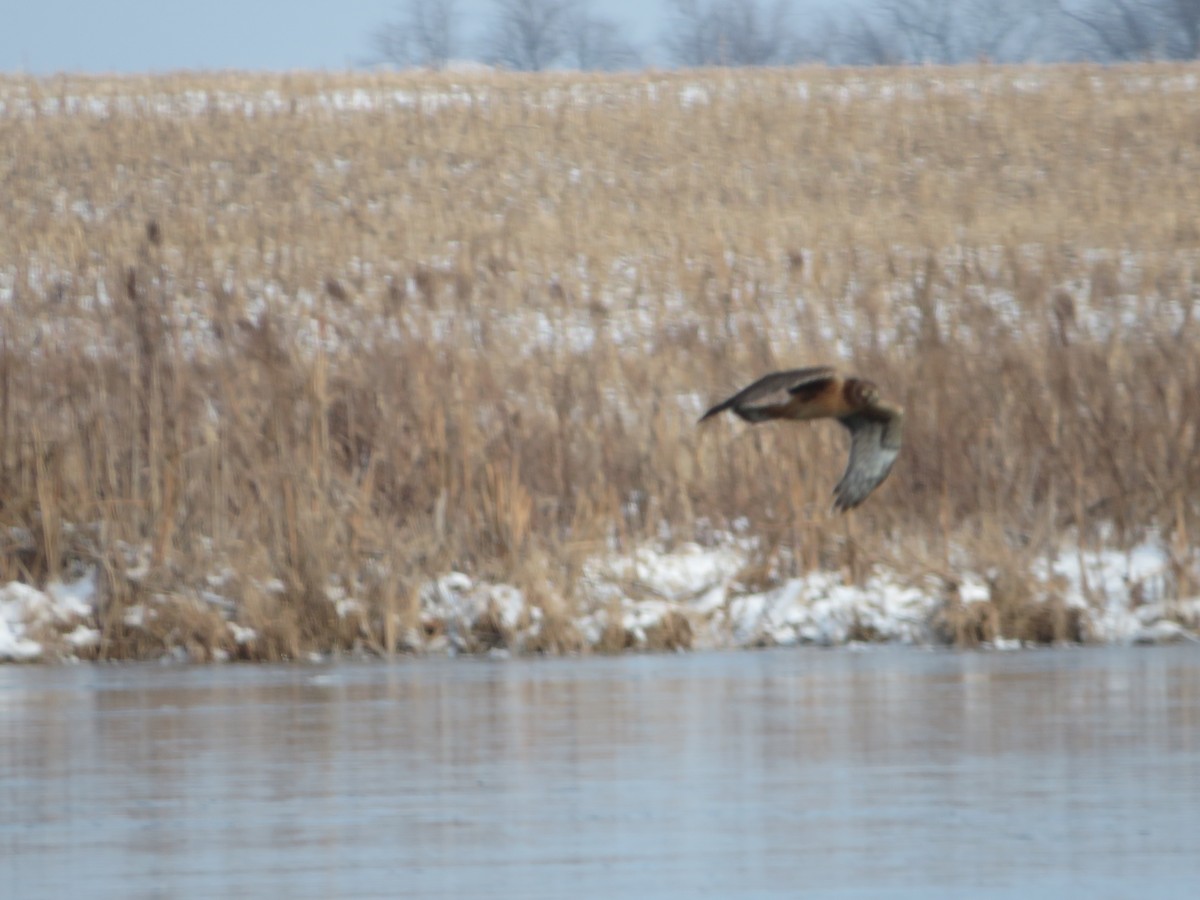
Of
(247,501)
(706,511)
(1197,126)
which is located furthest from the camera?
(1197,126)

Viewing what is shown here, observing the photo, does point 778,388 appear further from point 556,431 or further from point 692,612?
point 556,431

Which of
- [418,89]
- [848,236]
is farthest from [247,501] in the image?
[418,89]

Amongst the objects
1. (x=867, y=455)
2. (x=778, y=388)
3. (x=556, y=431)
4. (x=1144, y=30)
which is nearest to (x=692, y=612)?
(x=867, y=455)

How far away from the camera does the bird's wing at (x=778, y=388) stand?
28.7ft

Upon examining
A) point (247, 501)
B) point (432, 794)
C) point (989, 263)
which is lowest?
point (432, 794)

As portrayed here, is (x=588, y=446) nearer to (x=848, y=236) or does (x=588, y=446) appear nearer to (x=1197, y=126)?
(x=848, y=236)

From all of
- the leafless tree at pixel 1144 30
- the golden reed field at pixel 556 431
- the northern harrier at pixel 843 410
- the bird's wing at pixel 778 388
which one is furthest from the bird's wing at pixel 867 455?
the leafless tree at pixel 1144 30

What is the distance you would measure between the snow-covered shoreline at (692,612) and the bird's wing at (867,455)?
1.50 meters

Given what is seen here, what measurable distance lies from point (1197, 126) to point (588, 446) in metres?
23.9

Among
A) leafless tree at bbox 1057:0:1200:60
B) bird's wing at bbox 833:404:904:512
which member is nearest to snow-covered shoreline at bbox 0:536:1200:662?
bird's wing at bbox 833:404:904:512

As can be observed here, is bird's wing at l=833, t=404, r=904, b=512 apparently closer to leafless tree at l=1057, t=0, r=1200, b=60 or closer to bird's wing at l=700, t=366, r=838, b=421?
bird's wing at l=700, t=366, r=838, b=421

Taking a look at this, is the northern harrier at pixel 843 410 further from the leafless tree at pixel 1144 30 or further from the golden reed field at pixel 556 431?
the leafless tree at pixel 1144 30

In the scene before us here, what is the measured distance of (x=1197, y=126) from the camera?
34406mm

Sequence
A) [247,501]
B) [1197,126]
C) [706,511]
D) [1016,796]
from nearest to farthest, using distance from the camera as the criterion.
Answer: [1016,796]
[247,501]
[706,511]
[1197,126]
